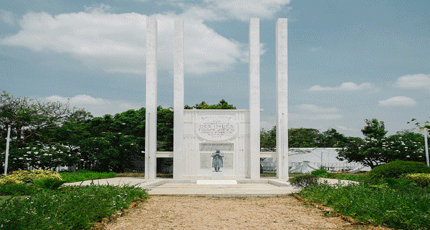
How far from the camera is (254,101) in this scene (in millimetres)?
18125

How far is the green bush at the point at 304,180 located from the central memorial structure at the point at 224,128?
25.9 ft

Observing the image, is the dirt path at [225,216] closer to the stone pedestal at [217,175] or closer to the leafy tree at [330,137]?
the stone pedestal at [217,175]

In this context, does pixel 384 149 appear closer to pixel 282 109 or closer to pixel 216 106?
pixel 282 109

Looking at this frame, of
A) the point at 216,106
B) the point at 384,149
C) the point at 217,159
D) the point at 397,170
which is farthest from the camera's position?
the point at 216,106

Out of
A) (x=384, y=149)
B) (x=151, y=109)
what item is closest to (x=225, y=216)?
(x=151, y=109)

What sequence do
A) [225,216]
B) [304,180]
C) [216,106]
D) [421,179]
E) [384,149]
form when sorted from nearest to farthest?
[225,216]
[304,180]
[421,179]
[384,149]
[216,106]

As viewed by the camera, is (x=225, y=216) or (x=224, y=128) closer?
(x=225, y=216)

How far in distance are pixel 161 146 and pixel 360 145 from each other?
12342 mm

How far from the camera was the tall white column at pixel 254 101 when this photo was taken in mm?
17922

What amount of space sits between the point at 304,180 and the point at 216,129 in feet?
28.9

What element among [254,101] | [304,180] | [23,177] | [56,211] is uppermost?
[254,101]

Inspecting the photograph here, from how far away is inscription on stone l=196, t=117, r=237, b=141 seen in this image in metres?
18.1

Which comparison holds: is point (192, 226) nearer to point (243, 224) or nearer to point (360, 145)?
point (243, 224)

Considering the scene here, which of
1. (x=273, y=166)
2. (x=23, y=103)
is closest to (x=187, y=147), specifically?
(x=273, y=166)
